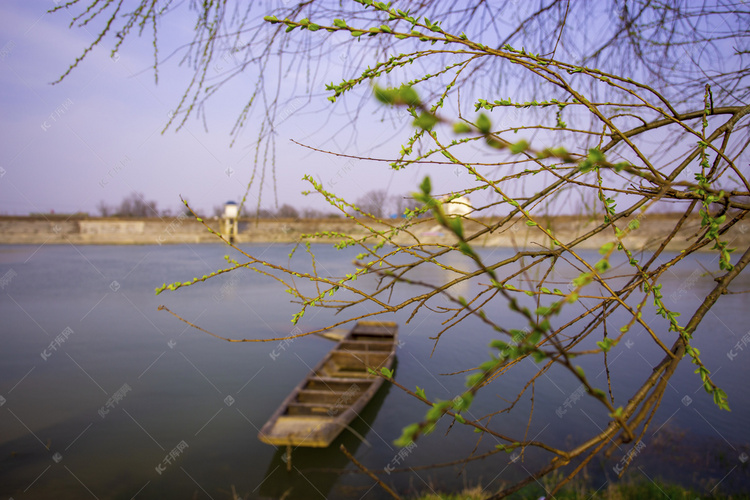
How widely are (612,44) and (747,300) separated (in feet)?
72.2

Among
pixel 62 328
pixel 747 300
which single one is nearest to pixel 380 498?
pixel 62 328

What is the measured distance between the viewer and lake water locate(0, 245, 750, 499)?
20.7 feet

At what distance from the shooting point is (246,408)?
29.0 ft

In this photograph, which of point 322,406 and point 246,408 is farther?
point 246,408

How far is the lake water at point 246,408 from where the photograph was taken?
6320 mm

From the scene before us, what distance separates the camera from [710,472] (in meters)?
6.37

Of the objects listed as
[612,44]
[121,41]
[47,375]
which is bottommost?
[47,375]

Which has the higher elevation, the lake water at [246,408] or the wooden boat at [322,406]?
the wooden boat at [322,406]

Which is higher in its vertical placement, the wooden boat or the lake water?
the wooden boat

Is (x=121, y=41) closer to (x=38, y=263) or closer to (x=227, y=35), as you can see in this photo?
(x=227, y=35)

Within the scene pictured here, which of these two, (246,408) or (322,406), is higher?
(322,406)

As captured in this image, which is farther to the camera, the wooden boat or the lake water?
the lake water

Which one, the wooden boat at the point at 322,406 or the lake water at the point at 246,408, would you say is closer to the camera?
the wooden boat at the point at 322,406

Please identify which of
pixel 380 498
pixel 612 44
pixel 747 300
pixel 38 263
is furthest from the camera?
pixel 38 263
